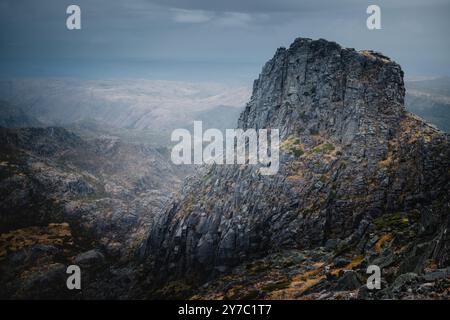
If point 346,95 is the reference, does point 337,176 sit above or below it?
below

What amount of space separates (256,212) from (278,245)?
2182cm

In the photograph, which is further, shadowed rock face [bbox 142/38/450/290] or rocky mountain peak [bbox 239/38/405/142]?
rocky mountain peak [bbox 239/38/405/142]

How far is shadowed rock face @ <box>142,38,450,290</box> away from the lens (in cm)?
13688

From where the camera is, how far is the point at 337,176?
159 meters

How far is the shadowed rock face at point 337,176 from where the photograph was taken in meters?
137

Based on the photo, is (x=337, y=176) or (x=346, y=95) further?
(x=346, y=95)

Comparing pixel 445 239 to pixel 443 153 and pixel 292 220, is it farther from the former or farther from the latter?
pixel 292 220

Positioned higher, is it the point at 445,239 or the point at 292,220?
the point at 445,239

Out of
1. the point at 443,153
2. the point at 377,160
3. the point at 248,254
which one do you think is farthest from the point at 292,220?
the point at 443,153

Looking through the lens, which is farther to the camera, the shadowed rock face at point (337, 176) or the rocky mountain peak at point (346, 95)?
the rocky mountain peak at point (346, 95)
